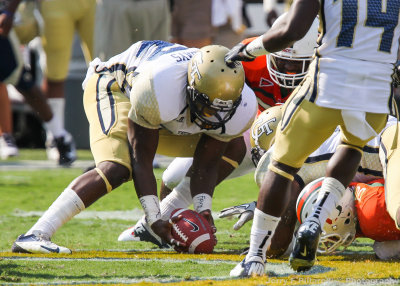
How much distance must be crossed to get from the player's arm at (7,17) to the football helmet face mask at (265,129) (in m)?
3.46

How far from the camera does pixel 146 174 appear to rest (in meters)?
4.05

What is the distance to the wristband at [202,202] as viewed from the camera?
13.9 feet

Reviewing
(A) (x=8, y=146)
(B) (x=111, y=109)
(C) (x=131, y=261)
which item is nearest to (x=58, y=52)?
(A) (x=8, y=146)

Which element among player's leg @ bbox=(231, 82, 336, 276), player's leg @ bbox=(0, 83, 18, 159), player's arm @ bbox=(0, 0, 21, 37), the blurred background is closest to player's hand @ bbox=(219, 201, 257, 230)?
player's leg @ bbox=(231, 82, 336, 276)

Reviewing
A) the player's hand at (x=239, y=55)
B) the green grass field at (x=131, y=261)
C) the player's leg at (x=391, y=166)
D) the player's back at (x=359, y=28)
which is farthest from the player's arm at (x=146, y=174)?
the player's back at (x=359, y=28)

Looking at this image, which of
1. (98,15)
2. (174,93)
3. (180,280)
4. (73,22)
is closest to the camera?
(180,280)

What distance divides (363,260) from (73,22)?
4.92m

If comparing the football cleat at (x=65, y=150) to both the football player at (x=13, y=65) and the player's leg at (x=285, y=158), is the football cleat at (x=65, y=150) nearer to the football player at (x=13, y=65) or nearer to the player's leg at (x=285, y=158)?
the football player at (x=13, y=65)

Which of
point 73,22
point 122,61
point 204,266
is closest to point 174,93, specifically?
point 122,61

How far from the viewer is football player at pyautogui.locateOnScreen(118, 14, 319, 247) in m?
4.39

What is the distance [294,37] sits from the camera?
3.27 meters

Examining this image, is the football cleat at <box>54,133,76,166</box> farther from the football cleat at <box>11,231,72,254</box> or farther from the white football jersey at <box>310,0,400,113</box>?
the white football jersey at <box>310,0,400,113</box>

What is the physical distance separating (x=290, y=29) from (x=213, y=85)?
689mm

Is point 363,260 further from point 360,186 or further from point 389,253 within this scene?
point 360,186
